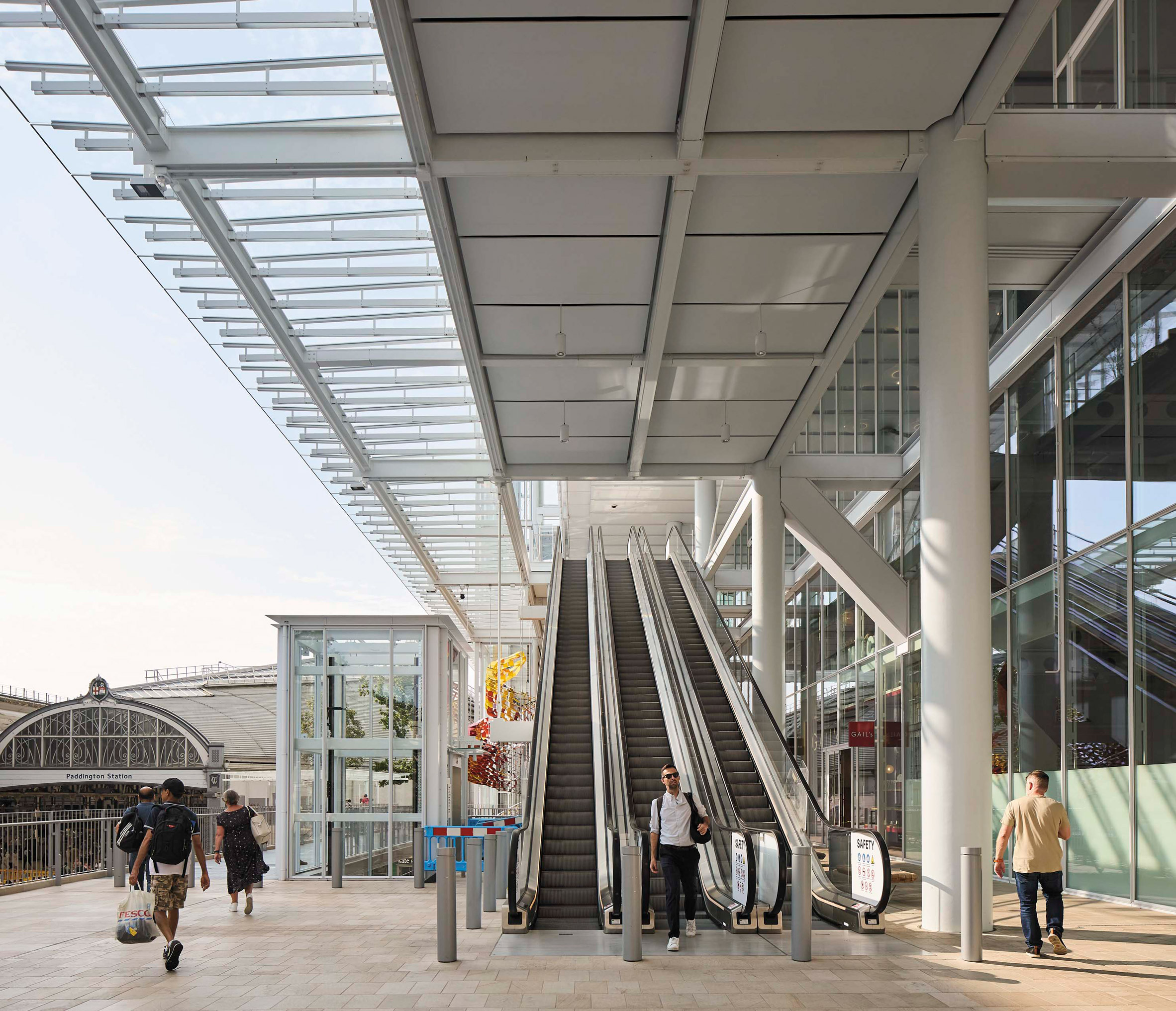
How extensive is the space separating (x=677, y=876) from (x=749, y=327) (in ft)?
21.2

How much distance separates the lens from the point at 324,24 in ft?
27.9

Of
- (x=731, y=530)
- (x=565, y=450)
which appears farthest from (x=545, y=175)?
(x=731, y=530)

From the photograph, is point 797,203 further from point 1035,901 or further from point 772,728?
point 772,728

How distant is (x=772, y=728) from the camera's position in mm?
13609

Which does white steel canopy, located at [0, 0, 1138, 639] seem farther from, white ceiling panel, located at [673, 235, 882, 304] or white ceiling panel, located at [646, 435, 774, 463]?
A: white ceiling panel, located at [646, 435, 774, 463]

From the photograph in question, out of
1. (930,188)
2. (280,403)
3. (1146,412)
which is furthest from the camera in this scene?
(280,403)

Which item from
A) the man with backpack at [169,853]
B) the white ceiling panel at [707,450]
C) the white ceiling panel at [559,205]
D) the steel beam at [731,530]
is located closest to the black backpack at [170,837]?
the man with backpack at [169,853]

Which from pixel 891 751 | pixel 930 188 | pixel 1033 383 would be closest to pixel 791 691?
pixel 891 751

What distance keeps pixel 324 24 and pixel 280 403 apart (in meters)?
8.17

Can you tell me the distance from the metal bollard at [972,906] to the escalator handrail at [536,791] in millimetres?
3728

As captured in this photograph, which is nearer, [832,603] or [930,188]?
[930,188]

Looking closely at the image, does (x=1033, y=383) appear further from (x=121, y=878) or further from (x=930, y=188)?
(x=121, y=878)

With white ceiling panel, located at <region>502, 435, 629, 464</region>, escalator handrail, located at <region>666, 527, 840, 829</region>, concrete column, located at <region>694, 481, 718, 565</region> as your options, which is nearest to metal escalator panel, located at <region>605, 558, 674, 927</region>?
escalator handrail, located at <region>666, 527, 840, 829</region>

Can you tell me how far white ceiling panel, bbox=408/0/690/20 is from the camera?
760 cm
